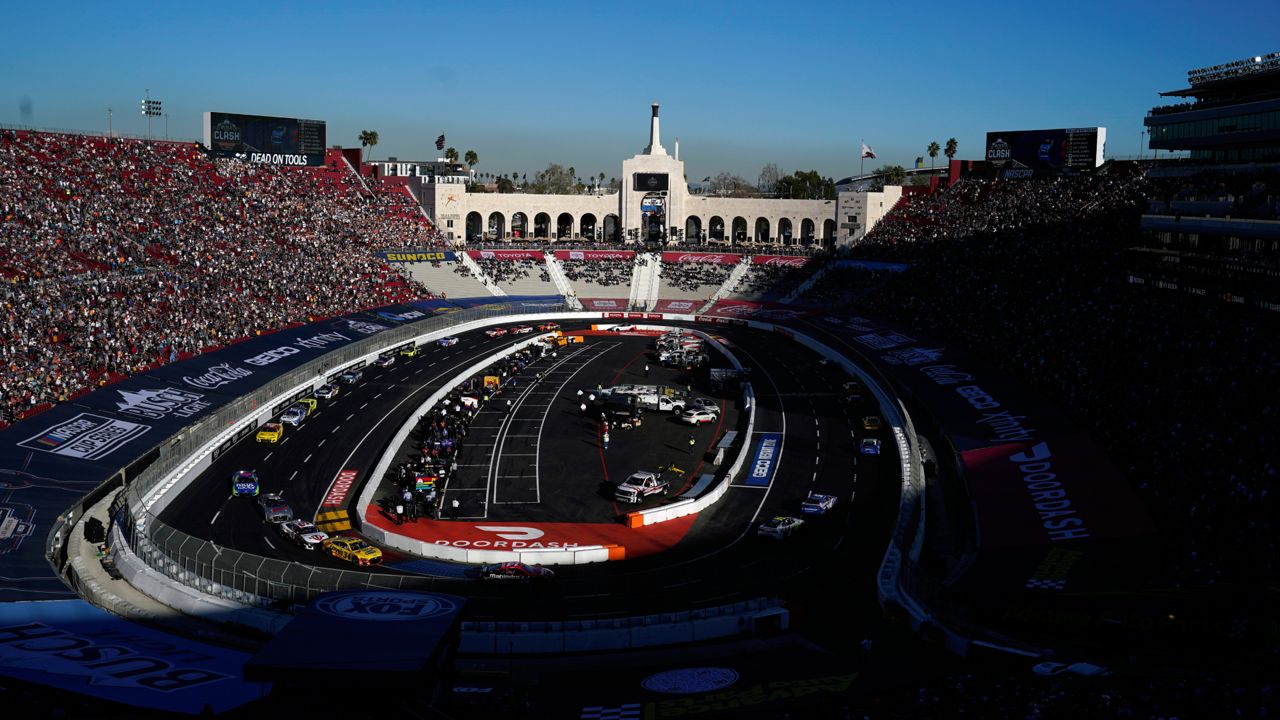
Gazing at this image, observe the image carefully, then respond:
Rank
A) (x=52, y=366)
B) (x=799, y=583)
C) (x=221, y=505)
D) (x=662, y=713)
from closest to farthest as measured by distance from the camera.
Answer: (x=662, y=713)
(x=799, y=583)
(x=221, y=505)
(x=52, y=366)

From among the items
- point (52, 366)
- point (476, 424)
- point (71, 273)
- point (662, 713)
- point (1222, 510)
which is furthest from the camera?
point (71, 273)

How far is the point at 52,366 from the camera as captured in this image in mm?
46875

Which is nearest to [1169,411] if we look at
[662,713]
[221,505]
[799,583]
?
[799,583]

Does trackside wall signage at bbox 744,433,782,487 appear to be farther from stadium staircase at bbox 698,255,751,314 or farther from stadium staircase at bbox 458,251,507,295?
stadium staircase at bbox 458,251,507,295

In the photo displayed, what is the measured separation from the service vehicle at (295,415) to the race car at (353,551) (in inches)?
689

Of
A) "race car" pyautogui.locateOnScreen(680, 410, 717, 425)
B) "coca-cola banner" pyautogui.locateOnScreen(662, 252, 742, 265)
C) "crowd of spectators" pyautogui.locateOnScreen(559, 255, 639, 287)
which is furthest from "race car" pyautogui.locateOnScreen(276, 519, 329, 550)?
"coca-cola banner" pyautogui.locateOnScreen(662, 252, 742, 265)

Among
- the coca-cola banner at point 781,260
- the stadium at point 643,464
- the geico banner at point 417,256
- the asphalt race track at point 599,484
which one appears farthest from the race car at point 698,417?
the coca-cola banner at point 781,260

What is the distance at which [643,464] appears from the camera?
1916 inches

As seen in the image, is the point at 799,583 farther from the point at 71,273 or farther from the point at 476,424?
the point at 71,273

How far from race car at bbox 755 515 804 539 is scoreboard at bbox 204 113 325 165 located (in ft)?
245

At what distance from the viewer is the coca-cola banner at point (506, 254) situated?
105562mm

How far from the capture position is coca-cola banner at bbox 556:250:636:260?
4294 inches

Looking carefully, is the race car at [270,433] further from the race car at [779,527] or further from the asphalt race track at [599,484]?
the race car at [779,527]

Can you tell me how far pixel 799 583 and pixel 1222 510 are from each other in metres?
12.6
